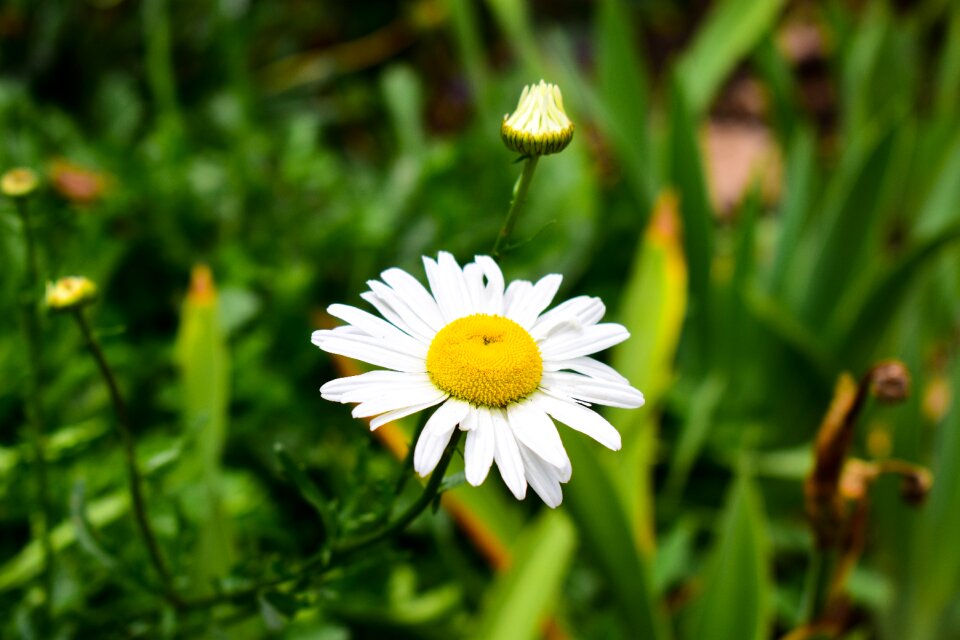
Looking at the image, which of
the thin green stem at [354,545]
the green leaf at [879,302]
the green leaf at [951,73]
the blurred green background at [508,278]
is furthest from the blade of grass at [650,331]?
the green leaf at [951,73]

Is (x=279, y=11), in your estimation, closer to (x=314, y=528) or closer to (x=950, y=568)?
(x=314, y=528)

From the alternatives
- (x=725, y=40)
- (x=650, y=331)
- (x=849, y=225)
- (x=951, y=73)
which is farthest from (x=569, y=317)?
(x=951, y=73)

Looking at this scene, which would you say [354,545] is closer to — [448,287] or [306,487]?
[306,487]

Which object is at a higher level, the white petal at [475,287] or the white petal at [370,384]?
the white petal at [475,287]

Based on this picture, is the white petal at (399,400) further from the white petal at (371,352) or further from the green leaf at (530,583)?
the green leaf at (530,583)

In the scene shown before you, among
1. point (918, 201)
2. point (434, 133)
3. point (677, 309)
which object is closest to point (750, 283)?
point (677, 309)
